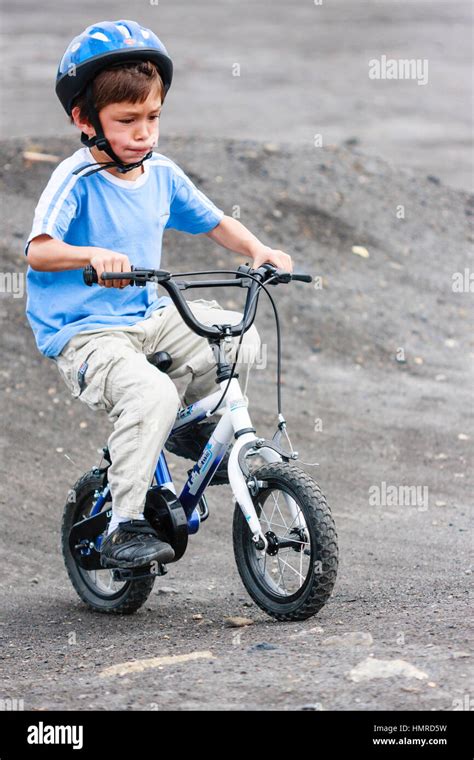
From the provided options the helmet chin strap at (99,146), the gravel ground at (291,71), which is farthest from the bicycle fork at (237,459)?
the gravel ground at (291,71)

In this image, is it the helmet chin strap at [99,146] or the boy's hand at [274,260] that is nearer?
the helmet chin strap at [99,146]

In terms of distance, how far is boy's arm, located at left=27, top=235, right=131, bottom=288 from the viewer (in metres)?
4.17

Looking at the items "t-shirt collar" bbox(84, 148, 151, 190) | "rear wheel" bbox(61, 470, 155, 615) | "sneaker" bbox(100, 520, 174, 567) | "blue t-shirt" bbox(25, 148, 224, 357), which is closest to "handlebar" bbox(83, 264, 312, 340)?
"blue t-shirt" bbox(25, 148, 224, 357)

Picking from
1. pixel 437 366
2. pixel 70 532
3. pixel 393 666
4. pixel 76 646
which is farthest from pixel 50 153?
pixel 393 666

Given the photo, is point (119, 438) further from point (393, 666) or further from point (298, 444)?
point (298, 444)

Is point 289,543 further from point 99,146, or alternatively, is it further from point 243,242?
point 99,146

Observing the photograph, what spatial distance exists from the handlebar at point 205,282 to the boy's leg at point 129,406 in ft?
0.87

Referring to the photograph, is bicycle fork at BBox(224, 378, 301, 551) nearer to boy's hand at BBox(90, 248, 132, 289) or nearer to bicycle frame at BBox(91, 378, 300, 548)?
bicycle frame at BBox(91, 378, 300, 548)

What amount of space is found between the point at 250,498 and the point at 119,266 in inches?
39.4

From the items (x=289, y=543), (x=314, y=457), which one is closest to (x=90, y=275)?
(x=289, y=543)

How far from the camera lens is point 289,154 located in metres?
11.7

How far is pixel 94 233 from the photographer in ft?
15.0

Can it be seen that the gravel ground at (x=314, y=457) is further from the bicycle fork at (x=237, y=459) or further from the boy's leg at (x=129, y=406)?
the boy's leg at (x=129, y=406)

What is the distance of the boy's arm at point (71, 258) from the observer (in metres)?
4.17
